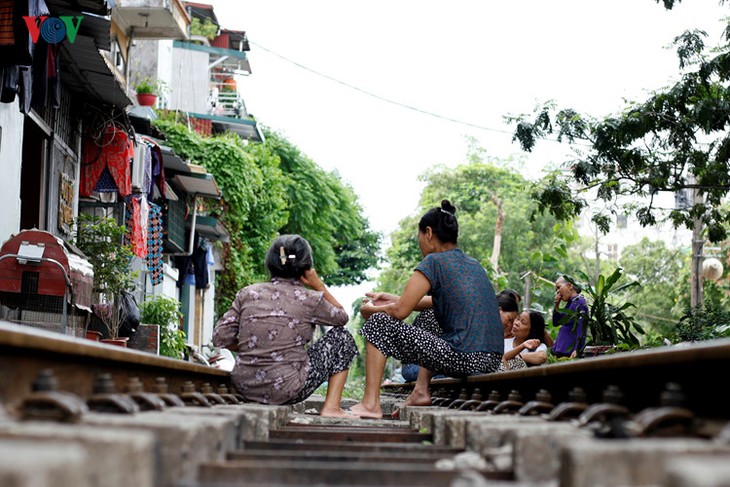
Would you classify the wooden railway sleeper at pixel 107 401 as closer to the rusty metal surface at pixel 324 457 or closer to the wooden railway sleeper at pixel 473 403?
the rusty metal surface at pixel 324 457

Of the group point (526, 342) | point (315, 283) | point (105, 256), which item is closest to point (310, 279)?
point (315, 283)

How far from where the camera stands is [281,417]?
581 centimetres

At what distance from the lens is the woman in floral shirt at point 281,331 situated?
703 centimetres

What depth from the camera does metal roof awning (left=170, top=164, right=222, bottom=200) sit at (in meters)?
22.8

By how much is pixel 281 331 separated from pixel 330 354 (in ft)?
1.53

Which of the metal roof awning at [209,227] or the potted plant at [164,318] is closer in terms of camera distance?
the potted plant at [164,318]

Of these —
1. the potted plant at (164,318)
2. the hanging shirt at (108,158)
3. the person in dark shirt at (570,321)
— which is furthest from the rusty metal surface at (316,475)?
the potted plant at (164,318)

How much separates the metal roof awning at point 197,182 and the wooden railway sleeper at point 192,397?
56.7 feet

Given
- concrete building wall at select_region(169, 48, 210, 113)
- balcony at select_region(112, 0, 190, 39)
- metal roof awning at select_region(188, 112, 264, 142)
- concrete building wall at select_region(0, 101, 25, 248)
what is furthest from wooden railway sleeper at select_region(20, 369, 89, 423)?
concrete building wall at select_region(169, 48, 210, 113)

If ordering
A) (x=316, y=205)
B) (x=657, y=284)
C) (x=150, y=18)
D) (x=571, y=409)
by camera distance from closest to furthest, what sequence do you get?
1. (x=571, y=409)
2. (x=150, y=18)
3. (x=316, y=205)
4. (x=657, y=284)

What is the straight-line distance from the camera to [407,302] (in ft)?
23.7

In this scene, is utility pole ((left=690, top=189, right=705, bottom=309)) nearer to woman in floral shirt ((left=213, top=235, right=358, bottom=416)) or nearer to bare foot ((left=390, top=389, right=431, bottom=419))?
bare foot ((left=390, top=389, right=431, bottom=419))

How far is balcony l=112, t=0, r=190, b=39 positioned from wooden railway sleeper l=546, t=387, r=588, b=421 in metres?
19.8

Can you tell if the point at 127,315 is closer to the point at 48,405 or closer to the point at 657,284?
the point at 48,405
